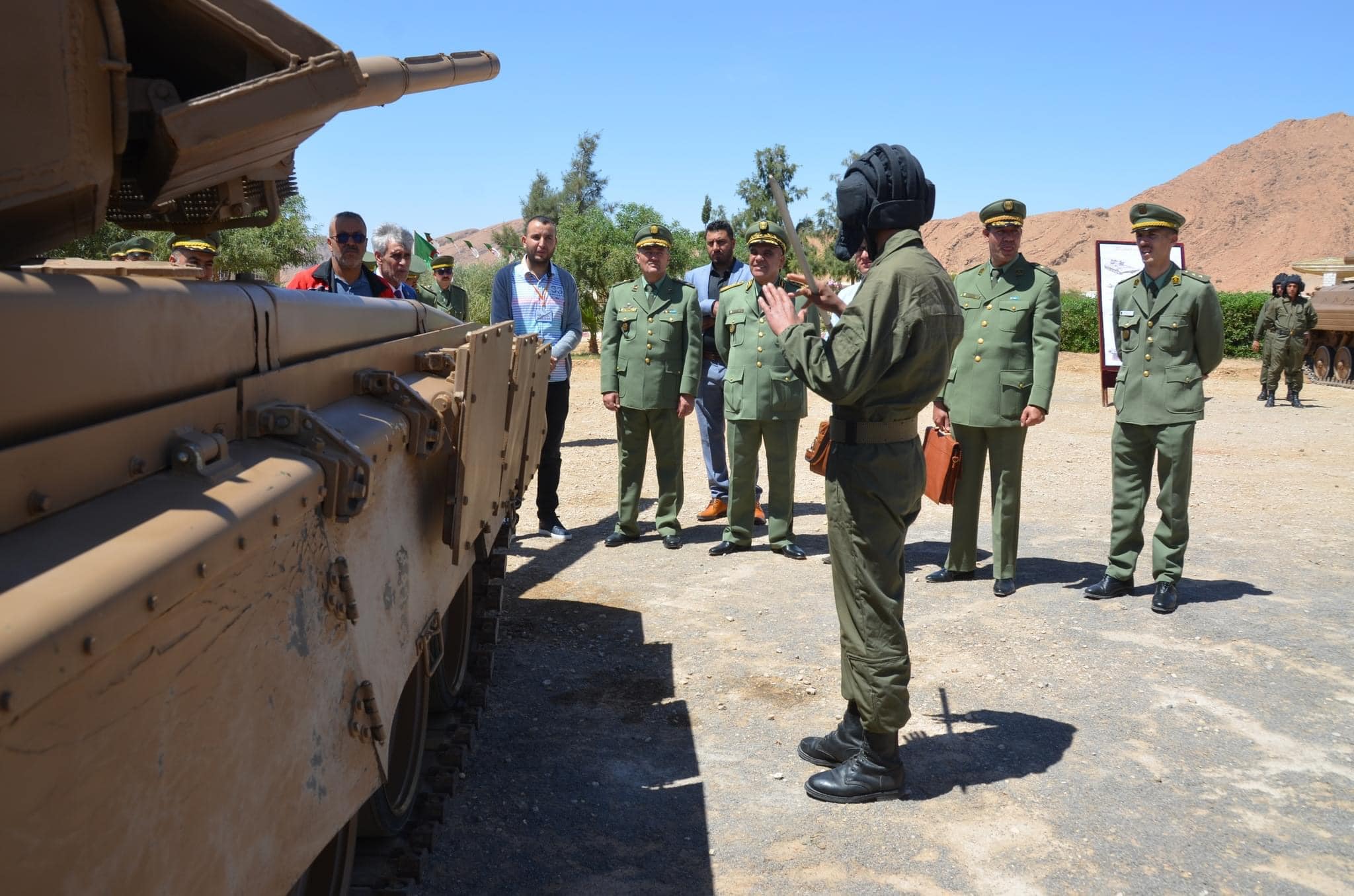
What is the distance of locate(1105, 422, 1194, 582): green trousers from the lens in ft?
21.0

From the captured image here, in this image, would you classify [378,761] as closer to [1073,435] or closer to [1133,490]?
[1133,490]

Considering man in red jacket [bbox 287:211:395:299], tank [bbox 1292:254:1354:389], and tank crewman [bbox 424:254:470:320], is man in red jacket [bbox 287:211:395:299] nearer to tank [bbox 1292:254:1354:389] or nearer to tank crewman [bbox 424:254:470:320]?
tank crewman [bbox 424:254:470:320]

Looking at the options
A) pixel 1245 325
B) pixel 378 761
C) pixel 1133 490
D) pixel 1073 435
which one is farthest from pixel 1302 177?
pixel 378 761

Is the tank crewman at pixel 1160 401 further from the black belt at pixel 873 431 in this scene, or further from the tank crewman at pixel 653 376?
the black belt at pixel 873 431

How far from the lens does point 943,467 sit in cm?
669

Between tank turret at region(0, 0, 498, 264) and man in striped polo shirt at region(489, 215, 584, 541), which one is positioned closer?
tank turret at region(0, 0, 498, 264)

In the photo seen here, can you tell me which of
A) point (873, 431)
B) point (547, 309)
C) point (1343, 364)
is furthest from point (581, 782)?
point (1343, 364)

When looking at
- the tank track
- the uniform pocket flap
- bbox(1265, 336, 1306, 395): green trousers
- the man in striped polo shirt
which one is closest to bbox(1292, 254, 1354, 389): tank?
bbox(1265, 336, 1306, 395): green trousers

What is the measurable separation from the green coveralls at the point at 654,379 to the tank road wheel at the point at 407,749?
4046 millimetres

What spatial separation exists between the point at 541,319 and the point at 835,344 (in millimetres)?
4670

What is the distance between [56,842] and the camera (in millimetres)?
1419

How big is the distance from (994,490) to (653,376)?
2.50m

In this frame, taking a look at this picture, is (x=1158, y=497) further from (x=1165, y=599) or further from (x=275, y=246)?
(x=275, y=246)

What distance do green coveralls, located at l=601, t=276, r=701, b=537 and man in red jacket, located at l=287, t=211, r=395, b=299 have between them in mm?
2610
